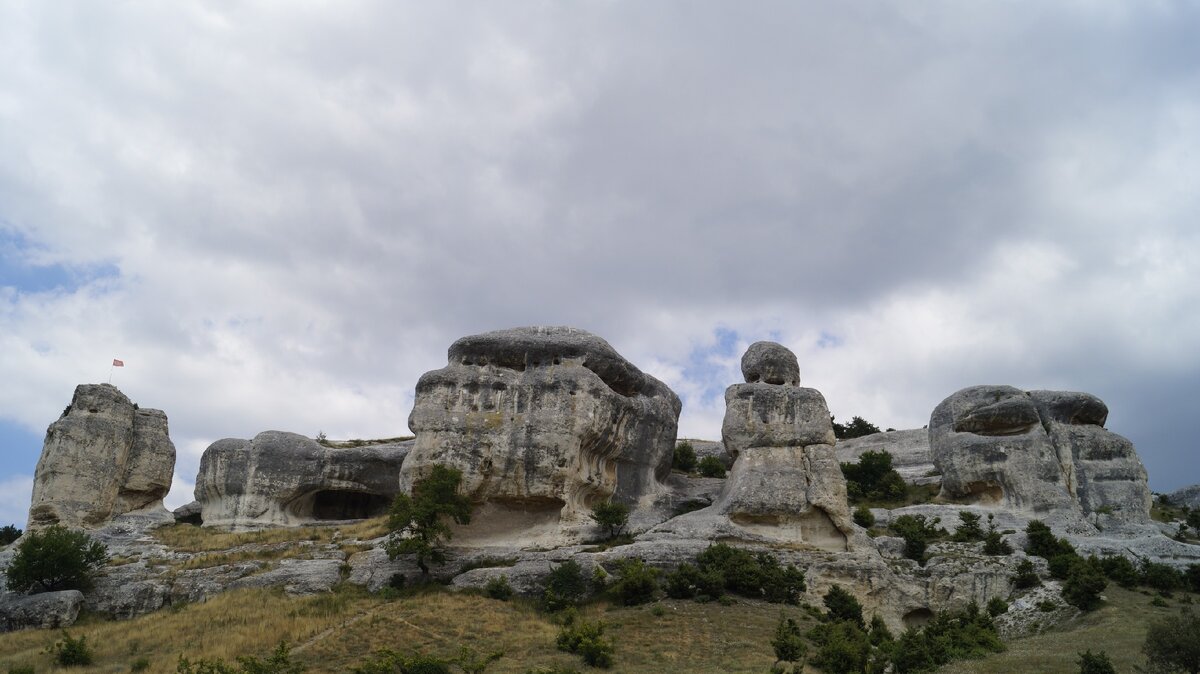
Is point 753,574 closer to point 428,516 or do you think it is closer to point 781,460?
point 781,460

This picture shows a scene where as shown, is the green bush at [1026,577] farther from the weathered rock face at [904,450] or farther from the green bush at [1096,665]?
the green bush at [1096,665]

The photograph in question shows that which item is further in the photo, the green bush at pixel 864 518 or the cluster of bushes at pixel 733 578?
the green bush at pixel 864 518

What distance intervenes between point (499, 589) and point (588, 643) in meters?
7.87

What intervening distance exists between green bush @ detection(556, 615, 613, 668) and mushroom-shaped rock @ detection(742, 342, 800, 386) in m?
16.7

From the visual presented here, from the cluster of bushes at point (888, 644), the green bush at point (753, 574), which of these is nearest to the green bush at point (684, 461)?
the green bush at point (753, 574)

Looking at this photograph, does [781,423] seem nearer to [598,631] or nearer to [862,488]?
[862,488]

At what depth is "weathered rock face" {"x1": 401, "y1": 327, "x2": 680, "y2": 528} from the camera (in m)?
35.4

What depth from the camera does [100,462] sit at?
42.0 m

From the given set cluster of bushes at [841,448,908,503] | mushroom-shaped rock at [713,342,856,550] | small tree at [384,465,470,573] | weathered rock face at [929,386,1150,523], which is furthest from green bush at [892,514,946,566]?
small tree at [384,465,470,573]

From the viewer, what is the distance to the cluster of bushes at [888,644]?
2139cm

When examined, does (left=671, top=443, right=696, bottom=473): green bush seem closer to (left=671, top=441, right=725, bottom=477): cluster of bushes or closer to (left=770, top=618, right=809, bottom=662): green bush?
(left=671, top=441, right=725, bottom=477): cluster of bushes

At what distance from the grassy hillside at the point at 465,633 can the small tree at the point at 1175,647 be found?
5.57ft

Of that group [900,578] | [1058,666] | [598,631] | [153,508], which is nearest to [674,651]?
[598,631]

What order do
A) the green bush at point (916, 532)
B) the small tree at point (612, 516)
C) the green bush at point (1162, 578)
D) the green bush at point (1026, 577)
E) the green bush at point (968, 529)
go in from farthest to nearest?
the green bush at point (968, 529)
the small tree at point (612, 516)
the green bush at point (916, 532)
the green bush at point (1026, 577)
the green bush at point (1162, 578)
